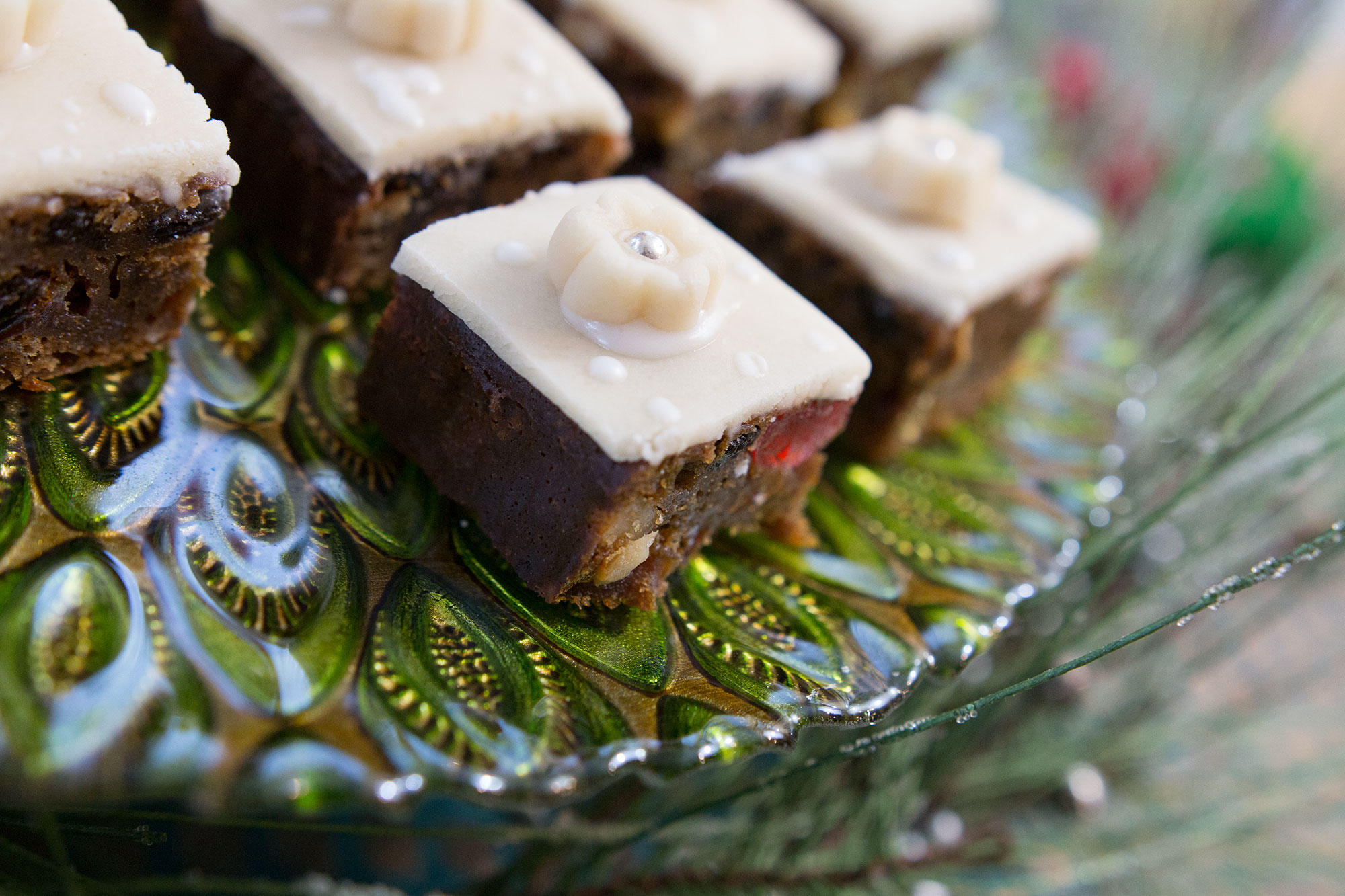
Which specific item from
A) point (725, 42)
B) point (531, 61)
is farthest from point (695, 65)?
point (531, 61)

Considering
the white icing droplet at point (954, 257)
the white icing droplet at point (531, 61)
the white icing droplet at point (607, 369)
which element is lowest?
the white icing droplet at point (607, 369)

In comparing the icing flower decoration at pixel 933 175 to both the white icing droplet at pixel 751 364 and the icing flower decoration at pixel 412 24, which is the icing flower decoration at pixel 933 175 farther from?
the icing flower decoration at pixel 412 24

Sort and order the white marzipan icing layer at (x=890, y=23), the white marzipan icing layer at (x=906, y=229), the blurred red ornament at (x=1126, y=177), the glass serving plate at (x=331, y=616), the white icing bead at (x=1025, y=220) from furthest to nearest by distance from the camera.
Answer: the blurred red ornament at (x=1126, y=177)
the white marzipan icing layer at (x=890, y=23)
the white icing bead at (x=1025, y=220)
the white marzipan icing layer at (x=906, y=229)
the glass serving plate at (x=331, y=616)

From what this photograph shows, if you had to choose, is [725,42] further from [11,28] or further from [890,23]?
[11,28]

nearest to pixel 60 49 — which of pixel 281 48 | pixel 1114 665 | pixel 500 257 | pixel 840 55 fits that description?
pixel 281 48

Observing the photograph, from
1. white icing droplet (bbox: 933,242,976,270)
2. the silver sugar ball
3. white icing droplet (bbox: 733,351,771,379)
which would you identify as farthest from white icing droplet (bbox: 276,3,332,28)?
white icing droplet (bbox: 933,242,976,270)

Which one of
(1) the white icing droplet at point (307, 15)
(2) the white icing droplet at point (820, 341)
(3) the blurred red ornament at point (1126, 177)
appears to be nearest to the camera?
(2) the white icing droplet at point (820, 341)

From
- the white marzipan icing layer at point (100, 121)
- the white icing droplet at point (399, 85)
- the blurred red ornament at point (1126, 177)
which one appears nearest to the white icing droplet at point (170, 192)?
the white marzipan icing layer at point (100, 121)

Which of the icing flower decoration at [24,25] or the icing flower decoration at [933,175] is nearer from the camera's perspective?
the icing flower decoration at [24,25]
